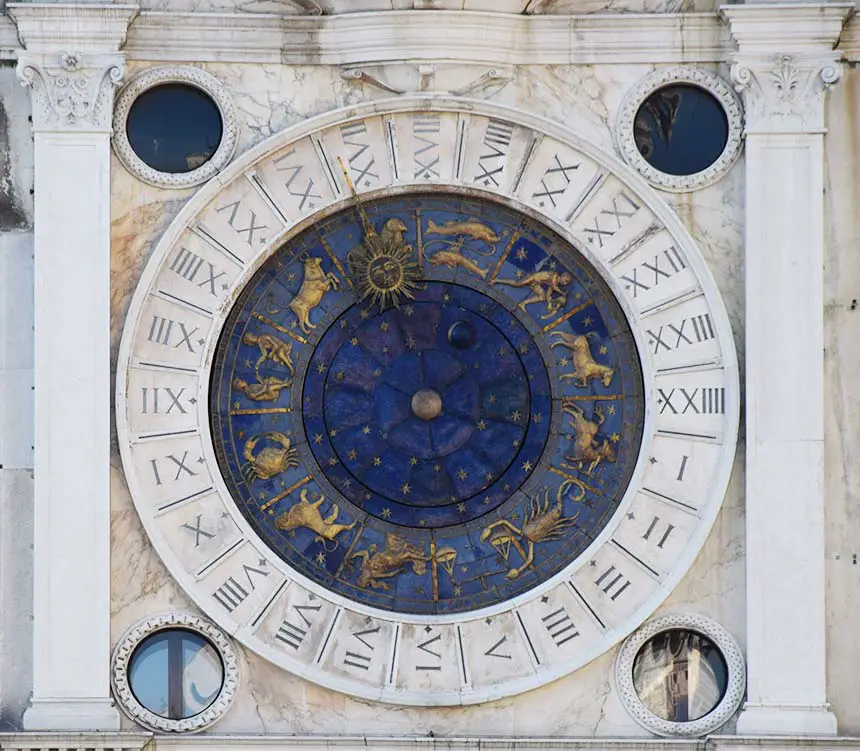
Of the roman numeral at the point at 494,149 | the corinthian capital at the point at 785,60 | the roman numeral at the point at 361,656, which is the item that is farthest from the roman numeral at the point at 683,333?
the roman numeral at the point at 361,656

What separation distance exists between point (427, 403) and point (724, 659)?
2.16 meters

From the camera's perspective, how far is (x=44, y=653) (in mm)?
15133

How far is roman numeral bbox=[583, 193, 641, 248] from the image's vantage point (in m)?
15.5

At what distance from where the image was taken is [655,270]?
50.9ft

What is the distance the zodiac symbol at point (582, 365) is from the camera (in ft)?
50.9

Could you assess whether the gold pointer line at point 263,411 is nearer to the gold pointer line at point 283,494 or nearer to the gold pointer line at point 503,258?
the gold pointer line at point 283,494

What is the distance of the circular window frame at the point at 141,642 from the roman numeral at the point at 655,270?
2.99 metres

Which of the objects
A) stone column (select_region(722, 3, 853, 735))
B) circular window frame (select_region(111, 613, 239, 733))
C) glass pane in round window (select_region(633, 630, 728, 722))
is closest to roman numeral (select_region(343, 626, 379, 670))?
circular window frame (select_region(111, 613, 239, 733))

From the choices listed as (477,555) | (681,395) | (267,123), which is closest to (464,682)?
(477,555)

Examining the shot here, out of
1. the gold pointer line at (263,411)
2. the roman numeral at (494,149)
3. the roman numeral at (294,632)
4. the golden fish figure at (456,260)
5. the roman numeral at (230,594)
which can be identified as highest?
the roman numeral at (494,149)

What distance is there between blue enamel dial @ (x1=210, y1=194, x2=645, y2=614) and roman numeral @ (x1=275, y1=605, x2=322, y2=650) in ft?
0.86

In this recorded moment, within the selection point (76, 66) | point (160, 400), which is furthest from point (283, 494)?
point (76, 66)

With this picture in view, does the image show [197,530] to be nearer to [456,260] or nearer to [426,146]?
[456,260]

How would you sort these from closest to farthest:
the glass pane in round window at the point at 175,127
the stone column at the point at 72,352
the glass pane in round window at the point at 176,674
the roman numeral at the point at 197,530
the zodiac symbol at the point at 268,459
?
the stone column at the point at 72,352, the glass pane in round window at the point at 176,674, the roman numeral at the point at 197,530, the zodiac symbol at the point at 268,459, the glass pane in round window at the point at 175,127
